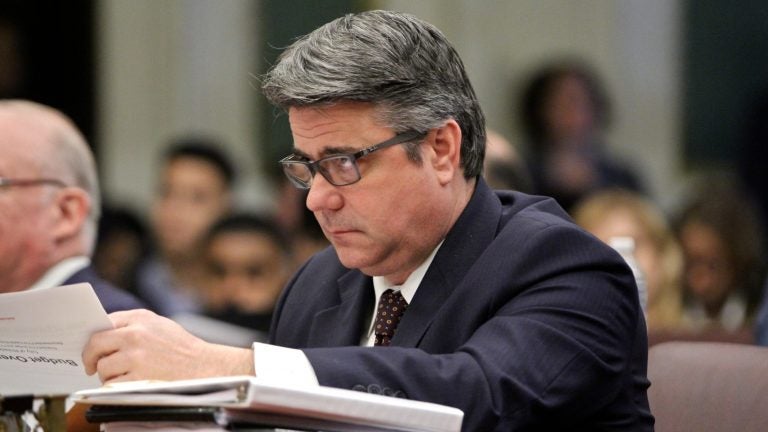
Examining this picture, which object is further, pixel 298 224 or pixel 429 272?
pixel 298 224

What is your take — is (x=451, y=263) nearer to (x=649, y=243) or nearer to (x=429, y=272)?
(x=429, y=272)

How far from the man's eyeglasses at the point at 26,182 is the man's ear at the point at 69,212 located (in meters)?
0.03

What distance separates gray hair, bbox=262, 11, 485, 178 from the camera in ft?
9.04

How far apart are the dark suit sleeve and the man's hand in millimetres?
142

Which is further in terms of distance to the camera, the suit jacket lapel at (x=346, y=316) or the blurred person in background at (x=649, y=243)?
the blurred person in background at (x=649, y=243)

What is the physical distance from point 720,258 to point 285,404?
4663 millimetres

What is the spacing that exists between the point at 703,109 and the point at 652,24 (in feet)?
1.90

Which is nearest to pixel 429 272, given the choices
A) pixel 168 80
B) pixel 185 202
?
pixel 185 202

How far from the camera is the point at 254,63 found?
29.3ft

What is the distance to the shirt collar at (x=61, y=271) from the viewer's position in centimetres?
386

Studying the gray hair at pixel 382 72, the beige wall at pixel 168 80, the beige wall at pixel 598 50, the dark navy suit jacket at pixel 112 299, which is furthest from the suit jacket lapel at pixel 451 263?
the beige wall at pixel 168 80

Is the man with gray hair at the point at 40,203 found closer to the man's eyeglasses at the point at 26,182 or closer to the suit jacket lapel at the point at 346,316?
the man's eyeglasses at the point at 26,182

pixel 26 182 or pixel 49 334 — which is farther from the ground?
pixel 49 334

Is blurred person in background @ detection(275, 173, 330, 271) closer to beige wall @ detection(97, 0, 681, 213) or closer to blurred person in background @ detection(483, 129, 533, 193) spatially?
beige wall @ detection(97, 0, 681, 213)
